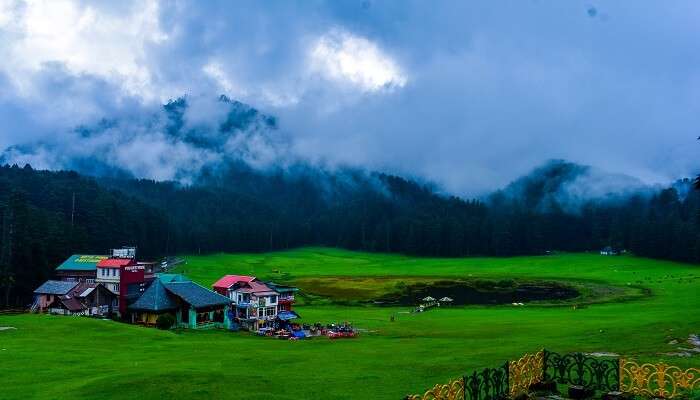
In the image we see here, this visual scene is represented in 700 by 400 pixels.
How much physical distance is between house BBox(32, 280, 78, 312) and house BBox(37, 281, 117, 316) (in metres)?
0.28

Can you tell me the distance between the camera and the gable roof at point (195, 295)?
75.1 meters

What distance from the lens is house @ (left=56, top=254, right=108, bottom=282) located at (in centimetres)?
9300

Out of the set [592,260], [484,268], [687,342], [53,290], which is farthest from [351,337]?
[592,260]

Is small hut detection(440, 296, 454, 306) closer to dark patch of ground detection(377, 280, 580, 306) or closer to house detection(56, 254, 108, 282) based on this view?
dark patch of ground detection(377, 280, 580, 306)

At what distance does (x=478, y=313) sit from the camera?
84.9 metres

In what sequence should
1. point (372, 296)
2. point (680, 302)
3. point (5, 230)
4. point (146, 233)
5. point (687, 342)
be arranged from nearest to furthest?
point (687, 342) < point (680, 302) < point (5, 230) < point (372, 296) < point (146, 233)

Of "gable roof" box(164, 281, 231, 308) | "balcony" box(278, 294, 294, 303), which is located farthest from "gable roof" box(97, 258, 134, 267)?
"balcony" box(278, 294, 294, 303)

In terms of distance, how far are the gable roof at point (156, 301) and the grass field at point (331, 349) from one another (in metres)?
8.62

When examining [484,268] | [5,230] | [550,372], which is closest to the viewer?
[550,372]

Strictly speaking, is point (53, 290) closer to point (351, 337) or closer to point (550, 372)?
point (351, 337)

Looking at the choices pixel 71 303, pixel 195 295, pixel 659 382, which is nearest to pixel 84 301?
pixel 71 303

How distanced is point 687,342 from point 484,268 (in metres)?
127

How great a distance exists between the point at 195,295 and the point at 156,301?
481 centimetres

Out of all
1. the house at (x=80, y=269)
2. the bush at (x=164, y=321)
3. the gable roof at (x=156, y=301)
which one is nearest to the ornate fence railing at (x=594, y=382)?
the bush at (x=164, y=321)
